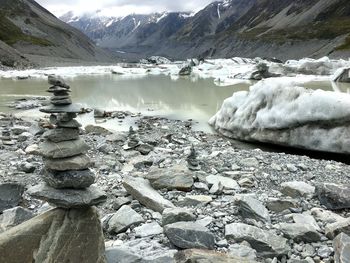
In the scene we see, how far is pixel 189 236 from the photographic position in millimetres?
7754

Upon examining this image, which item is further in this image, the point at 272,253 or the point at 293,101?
the point at 293,101

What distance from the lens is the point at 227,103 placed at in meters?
24.4

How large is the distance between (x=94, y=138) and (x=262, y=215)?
1120cm

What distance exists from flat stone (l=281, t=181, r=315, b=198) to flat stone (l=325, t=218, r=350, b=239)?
2302 millimetres

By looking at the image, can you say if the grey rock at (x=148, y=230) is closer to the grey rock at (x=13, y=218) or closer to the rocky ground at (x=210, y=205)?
the rocky ground at (x=210, y=205)

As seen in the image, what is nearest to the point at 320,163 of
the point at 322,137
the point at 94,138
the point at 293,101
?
the point at 322,137

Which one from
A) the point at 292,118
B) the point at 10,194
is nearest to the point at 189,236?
the point at 10,194

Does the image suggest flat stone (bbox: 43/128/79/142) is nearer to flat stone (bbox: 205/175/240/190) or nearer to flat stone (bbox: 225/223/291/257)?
flat stone (bbox: 225/223/291/257)

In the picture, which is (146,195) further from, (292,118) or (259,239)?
(292,118)

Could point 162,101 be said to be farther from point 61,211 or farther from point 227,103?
point 61,211

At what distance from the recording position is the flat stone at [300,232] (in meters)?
8.27

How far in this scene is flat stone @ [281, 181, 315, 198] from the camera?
10781 millimetres

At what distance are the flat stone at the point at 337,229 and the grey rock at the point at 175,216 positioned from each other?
2656 mm

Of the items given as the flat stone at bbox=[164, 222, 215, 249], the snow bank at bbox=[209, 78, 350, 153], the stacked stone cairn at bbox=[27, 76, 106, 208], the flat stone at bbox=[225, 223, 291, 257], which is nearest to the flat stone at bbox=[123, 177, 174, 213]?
the flat stone at bbox=[164, 222, 215, 249]
